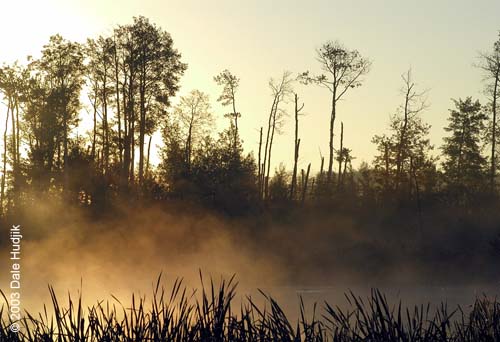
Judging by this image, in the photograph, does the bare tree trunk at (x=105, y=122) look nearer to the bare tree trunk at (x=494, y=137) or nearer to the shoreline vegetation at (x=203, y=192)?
the shoreline vegetation at (x=203, y=192)

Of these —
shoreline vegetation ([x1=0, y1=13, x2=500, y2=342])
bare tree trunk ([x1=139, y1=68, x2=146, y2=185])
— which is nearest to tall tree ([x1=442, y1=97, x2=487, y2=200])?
shoreline vegetation ([x1=0, y1=13, x2=500, y2=342])

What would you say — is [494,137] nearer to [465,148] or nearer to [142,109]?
[465,148]

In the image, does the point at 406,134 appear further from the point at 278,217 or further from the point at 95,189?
the point at 95,189

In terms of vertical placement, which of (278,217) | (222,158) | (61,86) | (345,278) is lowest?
(345,278)

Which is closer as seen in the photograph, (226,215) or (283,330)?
(283,330)

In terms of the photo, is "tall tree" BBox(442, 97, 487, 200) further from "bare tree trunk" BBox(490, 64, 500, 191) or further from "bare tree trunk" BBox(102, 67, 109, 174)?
"bare tree trunk" BBox(102, 67, 109, 174)

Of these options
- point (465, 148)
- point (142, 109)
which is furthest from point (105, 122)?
point (465, 148)

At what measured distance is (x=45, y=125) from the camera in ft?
176

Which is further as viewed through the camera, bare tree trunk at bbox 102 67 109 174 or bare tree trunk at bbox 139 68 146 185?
bare tree trunk at bbox 102 67 109 174

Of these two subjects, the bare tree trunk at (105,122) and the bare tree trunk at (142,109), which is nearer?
the bare tree trunk at (142,109)

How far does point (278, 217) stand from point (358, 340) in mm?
40589

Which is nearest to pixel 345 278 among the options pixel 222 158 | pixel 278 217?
pixel 278 217

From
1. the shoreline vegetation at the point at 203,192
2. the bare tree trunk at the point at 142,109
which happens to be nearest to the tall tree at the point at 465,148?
the shoreline vegetation at the point at 203,192

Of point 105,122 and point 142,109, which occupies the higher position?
→ point 142,109
